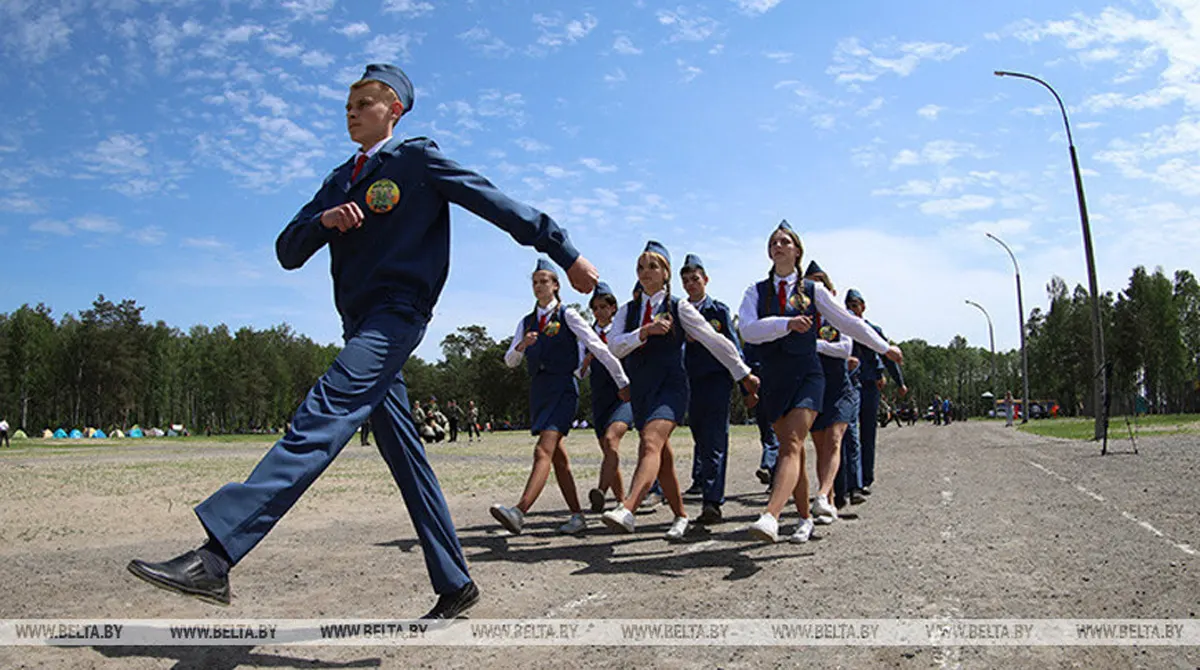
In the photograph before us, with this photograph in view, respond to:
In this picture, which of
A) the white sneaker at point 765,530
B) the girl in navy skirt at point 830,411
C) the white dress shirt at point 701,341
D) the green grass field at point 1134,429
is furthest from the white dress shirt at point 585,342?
the green grass field at point 1134,429

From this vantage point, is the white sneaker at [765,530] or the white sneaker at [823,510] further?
the white sneaker at [823,510]

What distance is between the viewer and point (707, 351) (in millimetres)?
7656

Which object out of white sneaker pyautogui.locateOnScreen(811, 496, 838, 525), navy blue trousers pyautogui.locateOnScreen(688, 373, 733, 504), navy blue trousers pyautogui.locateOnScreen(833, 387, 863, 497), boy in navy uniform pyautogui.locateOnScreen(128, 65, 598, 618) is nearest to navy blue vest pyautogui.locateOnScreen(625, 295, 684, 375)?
navy blue trousers pyautogui.locateOnScreen(688, 373, 733, 504)

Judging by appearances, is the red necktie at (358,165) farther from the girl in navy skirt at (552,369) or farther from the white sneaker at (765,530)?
the girl in navy skirt at (552,369)

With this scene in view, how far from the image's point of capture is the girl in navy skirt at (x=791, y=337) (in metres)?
5.96

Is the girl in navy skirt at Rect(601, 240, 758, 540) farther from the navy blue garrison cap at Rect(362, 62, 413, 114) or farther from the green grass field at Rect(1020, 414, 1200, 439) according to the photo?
the green grass field at Rect(1020, 414, 1200, 439)

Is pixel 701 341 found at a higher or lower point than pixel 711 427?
higher

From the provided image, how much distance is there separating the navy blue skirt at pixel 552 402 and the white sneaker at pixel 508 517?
2.70 feet

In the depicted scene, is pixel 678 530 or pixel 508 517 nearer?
pixel 508 517

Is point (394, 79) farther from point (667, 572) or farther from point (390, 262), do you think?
point (667, 572)

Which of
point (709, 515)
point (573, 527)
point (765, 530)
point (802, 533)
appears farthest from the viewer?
point (709, 515)

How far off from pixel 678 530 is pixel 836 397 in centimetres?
199

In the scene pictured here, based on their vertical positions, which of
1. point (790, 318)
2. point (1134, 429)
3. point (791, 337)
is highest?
point (790, 318)

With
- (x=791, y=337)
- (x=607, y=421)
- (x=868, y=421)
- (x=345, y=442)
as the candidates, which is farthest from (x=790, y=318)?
(x=868, y=421)
